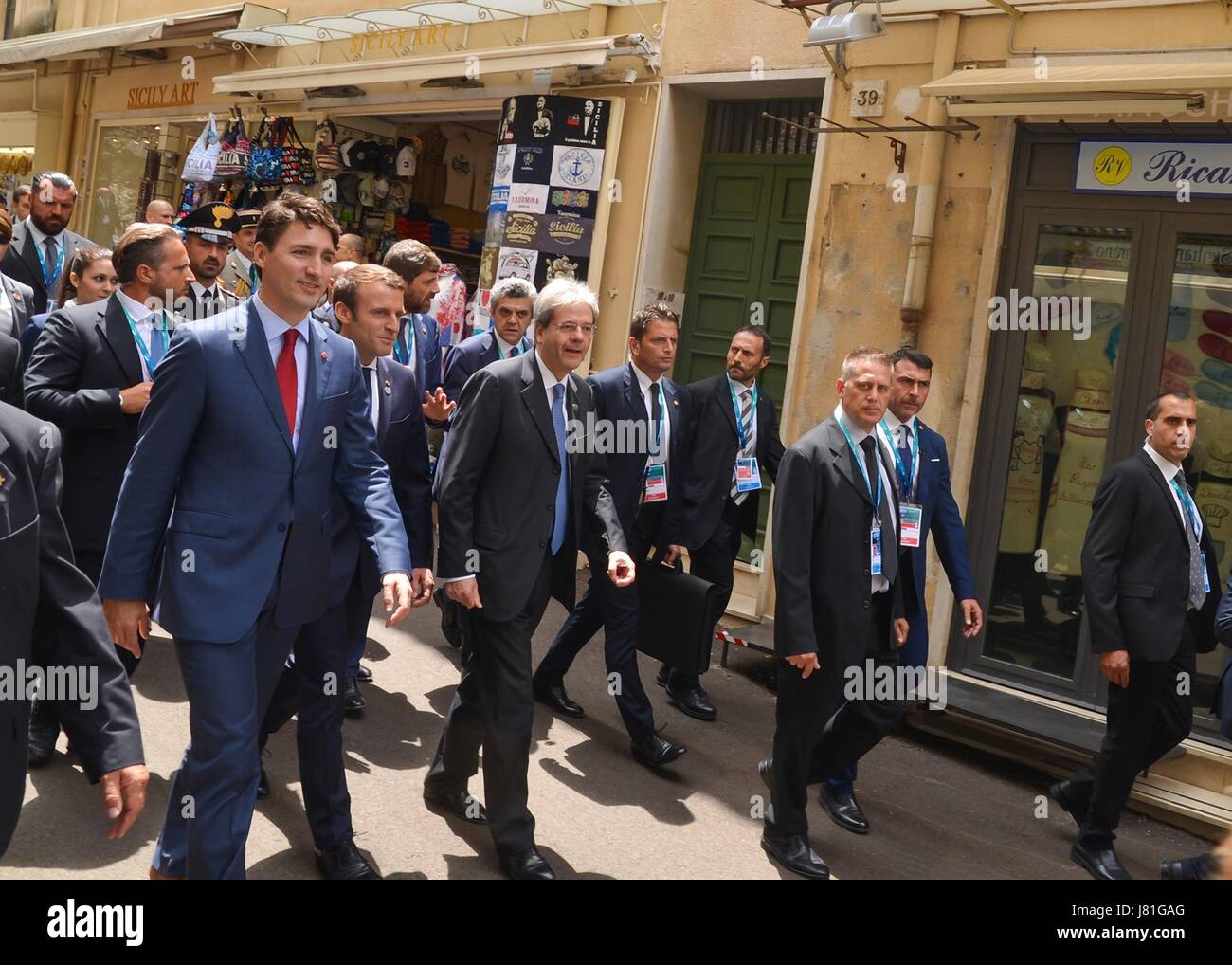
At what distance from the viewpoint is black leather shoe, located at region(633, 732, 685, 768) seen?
630 cm

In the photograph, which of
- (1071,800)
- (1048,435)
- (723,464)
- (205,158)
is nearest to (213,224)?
(723,464)

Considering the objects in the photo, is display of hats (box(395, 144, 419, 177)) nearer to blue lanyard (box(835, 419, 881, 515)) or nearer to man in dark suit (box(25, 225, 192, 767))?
man in dark suit (box(25, 225, 192, 767))

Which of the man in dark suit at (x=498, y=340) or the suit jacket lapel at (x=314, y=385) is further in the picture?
the man in dark suit at (x=498, y=340)

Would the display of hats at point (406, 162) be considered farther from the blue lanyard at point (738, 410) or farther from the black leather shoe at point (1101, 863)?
the black leather shoe at point (1101, 863)

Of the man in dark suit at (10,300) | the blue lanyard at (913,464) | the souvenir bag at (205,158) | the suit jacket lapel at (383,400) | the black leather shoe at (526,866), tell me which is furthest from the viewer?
the souvenir bag at (205,158)

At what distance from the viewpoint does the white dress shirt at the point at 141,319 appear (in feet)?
18.6

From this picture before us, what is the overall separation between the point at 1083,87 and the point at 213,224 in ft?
17.2

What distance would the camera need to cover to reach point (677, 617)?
20.9ft

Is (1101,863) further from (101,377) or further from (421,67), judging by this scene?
(421,67)

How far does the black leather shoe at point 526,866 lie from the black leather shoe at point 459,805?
0.49m

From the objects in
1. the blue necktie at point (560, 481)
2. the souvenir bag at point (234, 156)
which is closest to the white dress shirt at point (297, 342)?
the blue necktie at point (560, 481)

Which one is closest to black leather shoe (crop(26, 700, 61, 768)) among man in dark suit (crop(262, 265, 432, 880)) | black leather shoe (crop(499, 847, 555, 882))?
man in dark suit (crop(262, 265, 432, 880))

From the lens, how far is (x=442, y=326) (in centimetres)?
1136

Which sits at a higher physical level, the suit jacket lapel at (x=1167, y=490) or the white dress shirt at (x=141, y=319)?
the white dress shirt at (x=141, y=319)
